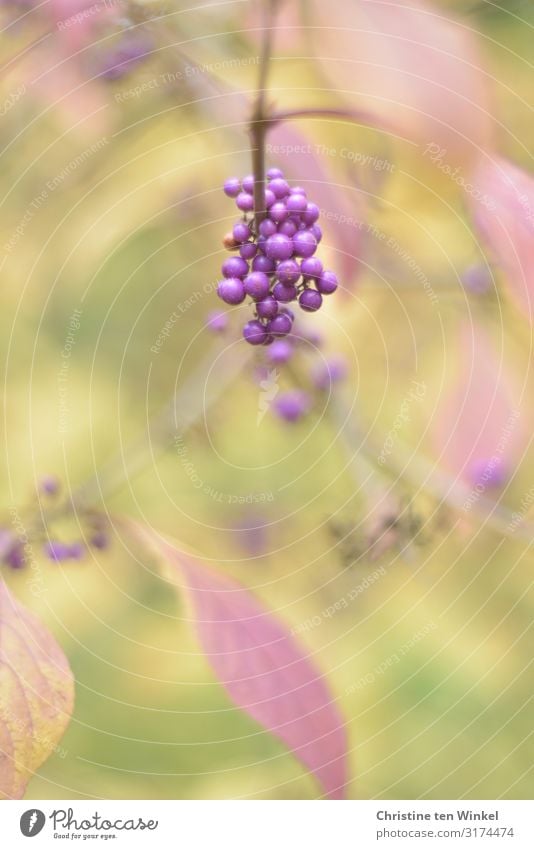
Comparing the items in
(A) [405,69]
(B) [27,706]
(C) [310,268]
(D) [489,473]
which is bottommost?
(B) [27,706]

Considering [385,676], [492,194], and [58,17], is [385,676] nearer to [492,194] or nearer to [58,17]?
[492,194]

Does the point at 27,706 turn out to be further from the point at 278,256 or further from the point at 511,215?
the point at 511,215

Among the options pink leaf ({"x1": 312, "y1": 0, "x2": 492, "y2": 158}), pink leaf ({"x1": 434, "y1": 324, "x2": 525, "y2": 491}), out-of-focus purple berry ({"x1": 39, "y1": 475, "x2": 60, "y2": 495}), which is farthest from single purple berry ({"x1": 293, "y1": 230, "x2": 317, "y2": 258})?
out-of-focus purple berry ({"x1": 39, "y1": 475, "x2": 60, "y2": 495})

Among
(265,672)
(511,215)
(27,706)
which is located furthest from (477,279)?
(27,706)

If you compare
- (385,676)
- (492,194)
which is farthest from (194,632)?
(492,194)

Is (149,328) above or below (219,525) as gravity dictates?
above

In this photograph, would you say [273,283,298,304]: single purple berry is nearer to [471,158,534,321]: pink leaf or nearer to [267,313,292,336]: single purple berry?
[267,313,292,336]: single purple berry

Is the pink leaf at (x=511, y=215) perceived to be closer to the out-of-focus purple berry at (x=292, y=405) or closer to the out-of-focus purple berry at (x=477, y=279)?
the out-of-focus purple berry at (x=477, y=279)
